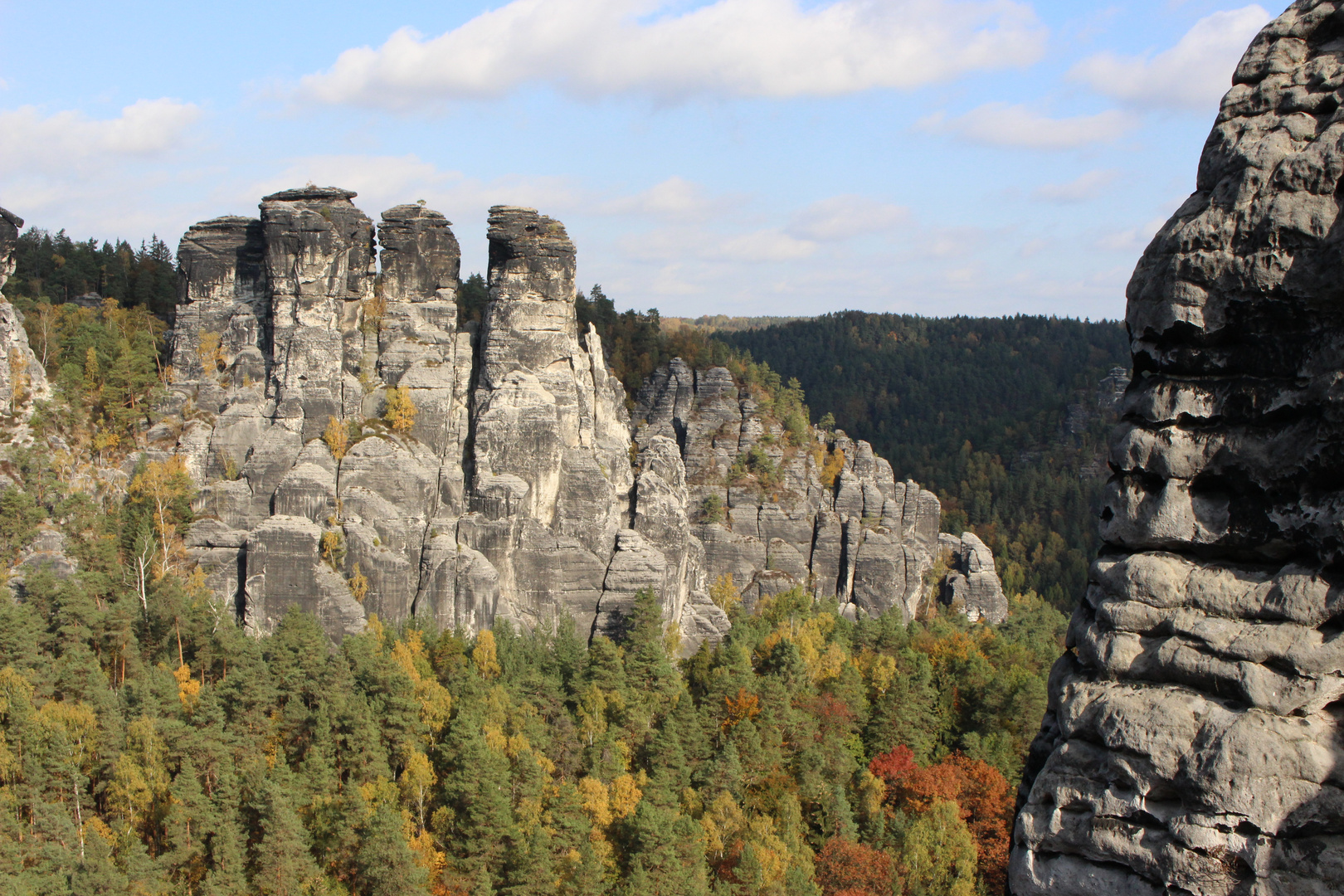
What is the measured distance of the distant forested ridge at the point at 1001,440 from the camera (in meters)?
125

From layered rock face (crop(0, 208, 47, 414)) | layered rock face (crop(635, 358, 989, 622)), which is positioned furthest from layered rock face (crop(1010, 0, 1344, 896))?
layered rock face (crop(0, 208, 47, 414))

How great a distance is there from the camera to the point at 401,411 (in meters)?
67.0

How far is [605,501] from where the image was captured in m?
67.2

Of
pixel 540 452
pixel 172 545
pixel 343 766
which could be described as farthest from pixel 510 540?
pixel 343 766

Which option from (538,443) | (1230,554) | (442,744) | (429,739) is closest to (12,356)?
(538,443)

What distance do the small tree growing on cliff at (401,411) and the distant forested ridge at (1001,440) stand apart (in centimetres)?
6831

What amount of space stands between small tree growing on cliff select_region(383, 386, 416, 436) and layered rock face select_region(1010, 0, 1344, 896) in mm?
59937

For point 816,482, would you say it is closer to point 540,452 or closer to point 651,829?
point 540,452

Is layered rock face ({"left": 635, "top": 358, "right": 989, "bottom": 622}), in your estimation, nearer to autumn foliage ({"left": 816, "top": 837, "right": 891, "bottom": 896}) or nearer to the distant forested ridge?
the distant forested ridge

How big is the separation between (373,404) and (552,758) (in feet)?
96.3

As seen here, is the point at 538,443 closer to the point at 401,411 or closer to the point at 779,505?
the point at 401,411

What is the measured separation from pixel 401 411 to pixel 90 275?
124ft

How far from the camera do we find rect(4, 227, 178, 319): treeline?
274 feet

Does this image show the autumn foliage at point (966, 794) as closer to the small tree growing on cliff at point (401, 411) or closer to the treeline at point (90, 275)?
the small tree growing on cliff at point (401, 411)
